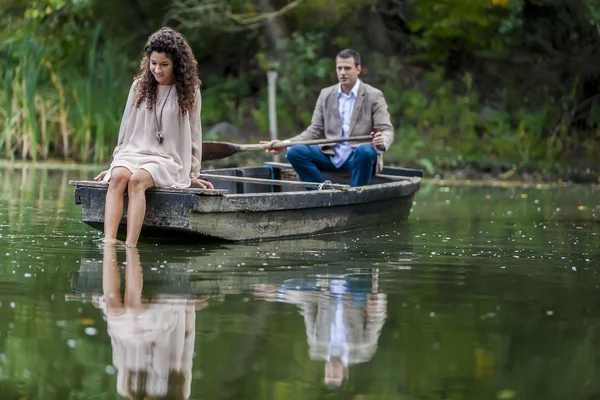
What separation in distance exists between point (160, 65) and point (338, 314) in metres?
3.27

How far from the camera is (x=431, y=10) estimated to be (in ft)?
64.3

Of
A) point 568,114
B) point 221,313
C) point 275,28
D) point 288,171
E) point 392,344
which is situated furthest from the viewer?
point 275,28

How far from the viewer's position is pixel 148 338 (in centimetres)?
510

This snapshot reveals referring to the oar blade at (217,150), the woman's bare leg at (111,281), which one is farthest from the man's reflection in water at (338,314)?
the oar blade at (217,150)

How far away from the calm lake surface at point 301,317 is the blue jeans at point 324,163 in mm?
1011

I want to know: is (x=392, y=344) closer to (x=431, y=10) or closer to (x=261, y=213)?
(x=261, y=213)

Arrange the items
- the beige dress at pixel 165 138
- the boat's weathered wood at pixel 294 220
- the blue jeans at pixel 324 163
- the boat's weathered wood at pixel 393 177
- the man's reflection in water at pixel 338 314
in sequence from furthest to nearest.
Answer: the boat's weathered wood at pixel 393 177
the blue jeans at pixel 324 163
the boat's weathered wood at pixel 294 220
the beige dress at pixel 165 138
the man's reflection in water at pixel 338 314

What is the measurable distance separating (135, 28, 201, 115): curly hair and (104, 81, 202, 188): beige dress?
5 cm

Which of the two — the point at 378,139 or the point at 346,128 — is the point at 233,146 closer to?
the point at 346,128

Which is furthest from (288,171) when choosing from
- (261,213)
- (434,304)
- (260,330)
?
(260,330)

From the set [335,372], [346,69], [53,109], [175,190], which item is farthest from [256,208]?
[53,109]

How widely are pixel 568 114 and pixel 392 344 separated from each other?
14935mm

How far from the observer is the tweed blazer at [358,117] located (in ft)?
36.0

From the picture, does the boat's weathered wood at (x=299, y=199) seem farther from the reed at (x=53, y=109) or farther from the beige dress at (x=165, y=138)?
the reed at (x=53, y=109)
